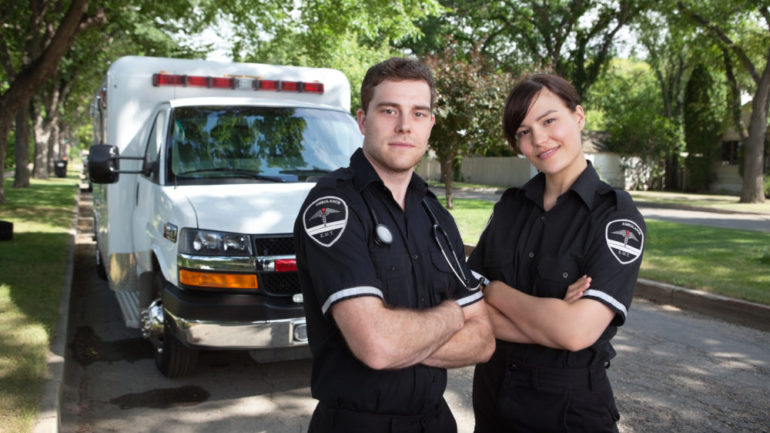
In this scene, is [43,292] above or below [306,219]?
below

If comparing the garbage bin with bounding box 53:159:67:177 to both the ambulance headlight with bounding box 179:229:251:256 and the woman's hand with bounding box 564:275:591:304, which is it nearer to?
the ambulance headlight with bounding box 179:229:251:256

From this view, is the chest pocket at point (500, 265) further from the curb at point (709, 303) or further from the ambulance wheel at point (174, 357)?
the curb at point (709, 303)

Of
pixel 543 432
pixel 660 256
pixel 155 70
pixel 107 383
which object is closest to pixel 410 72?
pixel 543 432

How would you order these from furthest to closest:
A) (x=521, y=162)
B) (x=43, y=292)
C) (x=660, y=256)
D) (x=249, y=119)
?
(x=521, y=162) → (x=660, y=256) → (x=43, y=292) → (x=249, y=119)

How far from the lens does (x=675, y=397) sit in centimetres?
476

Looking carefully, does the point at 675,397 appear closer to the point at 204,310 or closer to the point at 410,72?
the point at 204,310

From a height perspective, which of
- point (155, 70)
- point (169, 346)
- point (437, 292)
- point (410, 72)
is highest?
point (155, 70)

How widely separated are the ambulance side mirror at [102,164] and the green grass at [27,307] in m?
1.43

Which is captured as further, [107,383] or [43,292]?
[43,292]

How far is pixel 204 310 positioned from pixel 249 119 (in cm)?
193

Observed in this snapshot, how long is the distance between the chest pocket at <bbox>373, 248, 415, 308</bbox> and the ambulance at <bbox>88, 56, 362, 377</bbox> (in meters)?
2.55

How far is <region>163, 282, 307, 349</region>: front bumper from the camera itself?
4.47 m

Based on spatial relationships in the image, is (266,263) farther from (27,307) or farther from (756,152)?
(756,152)

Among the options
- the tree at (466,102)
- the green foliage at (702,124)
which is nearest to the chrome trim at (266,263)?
the tree at (466,102)
